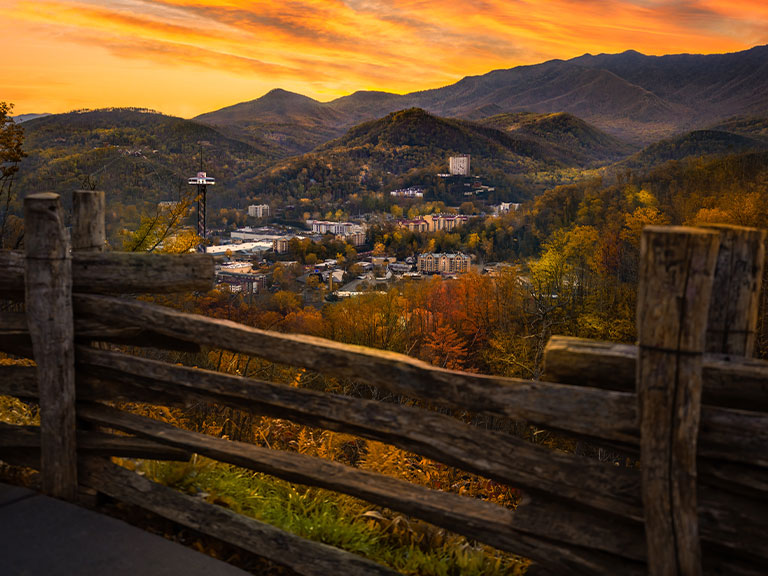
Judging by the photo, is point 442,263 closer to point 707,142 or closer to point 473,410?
point 707,142

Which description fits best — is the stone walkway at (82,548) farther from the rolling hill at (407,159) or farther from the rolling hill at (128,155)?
the rolling hill at (407,159)

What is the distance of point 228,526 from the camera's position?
2.45 metres

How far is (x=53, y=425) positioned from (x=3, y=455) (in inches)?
19.2

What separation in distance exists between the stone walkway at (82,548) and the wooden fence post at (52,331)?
0.68 ft

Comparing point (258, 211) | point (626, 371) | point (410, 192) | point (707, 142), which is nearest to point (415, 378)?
point (626, 371)

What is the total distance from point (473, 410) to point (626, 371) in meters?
0.49

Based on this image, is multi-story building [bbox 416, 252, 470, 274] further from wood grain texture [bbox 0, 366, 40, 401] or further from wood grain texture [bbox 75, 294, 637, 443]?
wood grain texture [bbox 75, 294, 637, 443]

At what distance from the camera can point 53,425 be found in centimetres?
272

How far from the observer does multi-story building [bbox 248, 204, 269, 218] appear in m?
93.9

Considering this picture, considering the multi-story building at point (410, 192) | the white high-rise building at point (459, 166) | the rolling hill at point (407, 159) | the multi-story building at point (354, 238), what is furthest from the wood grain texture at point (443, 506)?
the white high-rise building at point (459, 166)

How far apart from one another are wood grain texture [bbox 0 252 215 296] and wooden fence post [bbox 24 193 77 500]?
3.2 inches

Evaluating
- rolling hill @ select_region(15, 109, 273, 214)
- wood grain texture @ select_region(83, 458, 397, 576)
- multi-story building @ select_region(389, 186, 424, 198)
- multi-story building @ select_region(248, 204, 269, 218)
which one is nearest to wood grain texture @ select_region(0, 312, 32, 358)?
wood grain texture @ select_region(83, 458, 397, 576)

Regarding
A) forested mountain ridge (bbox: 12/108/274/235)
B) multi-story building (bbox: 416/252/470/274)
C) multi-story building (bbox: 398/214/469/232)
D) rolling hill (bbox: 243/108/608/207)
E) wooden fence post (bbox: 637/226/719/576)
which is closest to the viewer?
wooden fence post (bbox: 637/226/719/576)

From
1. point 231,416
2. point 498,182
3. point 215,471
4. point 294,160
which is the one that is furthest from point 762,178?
point 294,160
